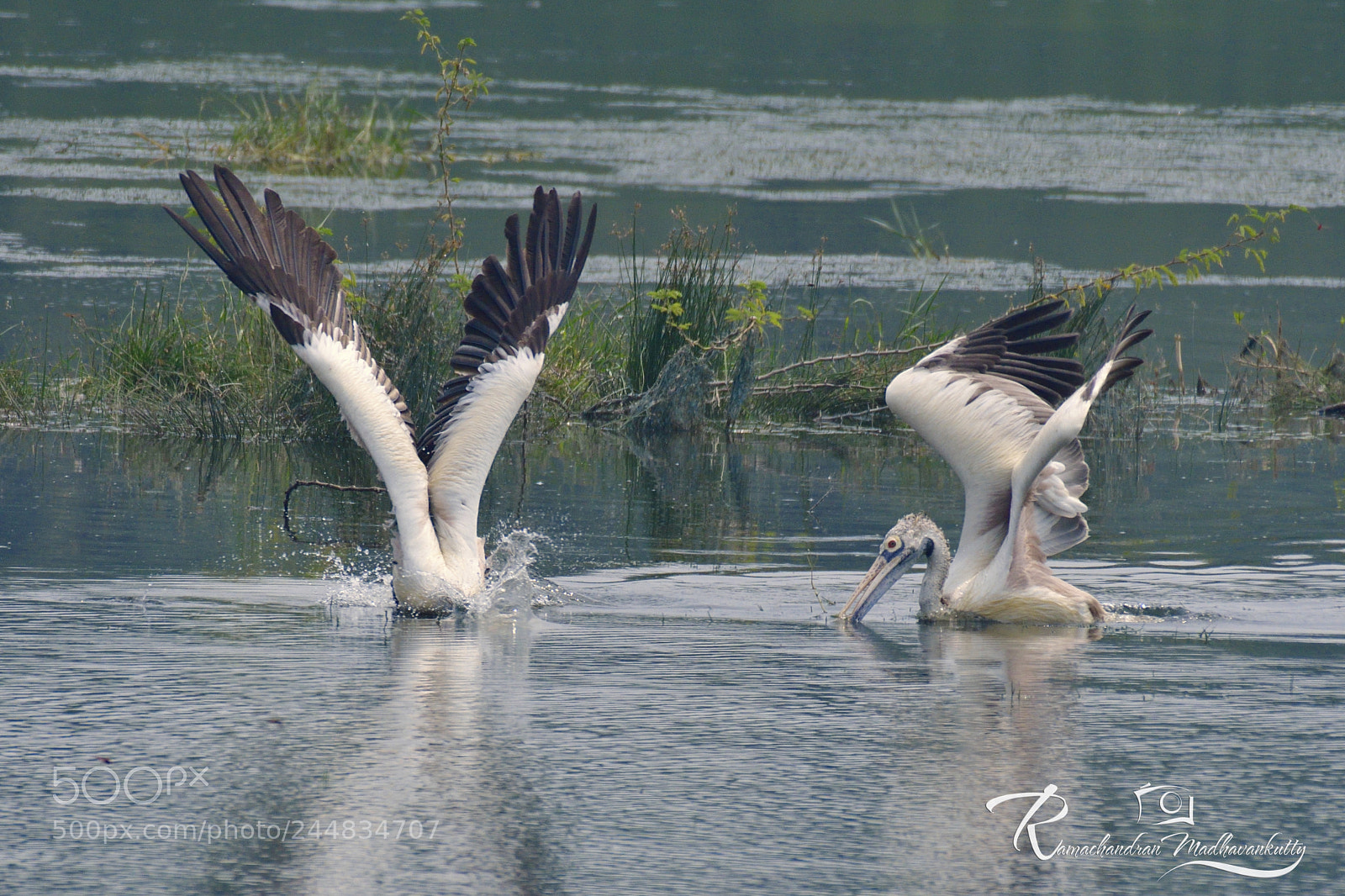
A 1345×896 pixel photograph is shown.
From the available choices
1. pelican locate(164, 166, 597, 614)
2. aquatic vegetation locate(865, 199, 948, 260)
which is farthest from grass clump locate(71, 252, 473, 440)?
aquatic vegetation locate(865, 199, 948, 260)

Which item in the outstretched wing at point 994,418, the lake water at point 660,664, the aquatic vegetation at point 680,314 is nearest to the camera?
the lake water at point 660,664

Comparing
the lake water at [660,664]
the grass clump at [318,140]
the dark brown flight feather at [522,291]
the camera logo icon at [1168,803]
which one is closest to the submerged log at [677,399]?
the lake water at [660,664]

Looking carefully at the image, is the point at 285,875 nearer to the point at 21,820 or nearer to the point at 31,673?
the point at 21,820

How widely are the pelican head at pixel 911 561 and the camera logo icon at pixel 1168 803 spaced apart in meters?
2.54

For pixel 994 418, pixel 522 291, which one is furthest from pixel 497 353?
pixel 994 418

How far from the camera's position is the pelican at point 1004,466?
8.09 meters

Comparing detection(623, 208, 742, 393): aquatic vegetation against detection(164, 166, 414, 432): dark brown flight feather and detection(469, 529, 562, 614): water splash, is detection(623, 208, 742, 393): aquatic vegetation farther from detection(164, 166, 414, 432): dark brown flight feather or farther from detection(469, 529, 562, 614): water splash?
detection(164, 166, 414, 432): dark brown flight feather

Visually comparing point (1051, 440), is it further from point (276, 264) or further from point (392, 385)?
point (276, 264)

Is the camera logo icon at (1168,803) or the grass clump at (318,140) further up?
the grass clump at (318,140)

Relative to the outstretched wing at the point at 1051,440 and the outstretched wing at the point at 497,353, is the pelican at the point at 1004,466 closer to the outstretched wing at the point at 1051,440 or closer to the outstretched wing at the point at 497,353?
the outstretched wing at the point at 1051,440

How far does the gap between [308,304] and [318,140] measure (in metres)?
15.7

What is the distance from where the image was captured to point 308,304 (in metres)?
8.16

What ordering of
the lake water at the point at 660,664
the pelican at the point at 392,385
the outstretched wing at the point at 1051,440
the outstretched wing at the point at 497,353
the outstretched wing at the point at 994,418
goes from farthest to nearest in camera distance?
1. the outstretched wing at the point at 994,418
2. the outstretched wing at the point at 497,353
3. the pelican at the point at 392,385
4. the outstretched wing at the point at 1051,440
5. the lake water at the point at 660,664

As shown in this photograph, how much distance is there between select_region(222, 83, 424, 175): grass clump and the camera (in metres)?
22.9
